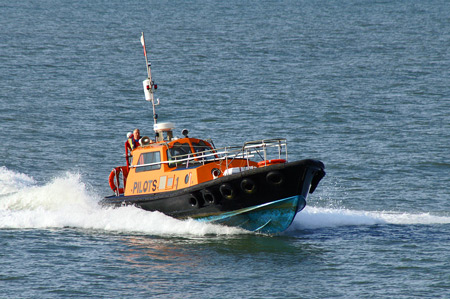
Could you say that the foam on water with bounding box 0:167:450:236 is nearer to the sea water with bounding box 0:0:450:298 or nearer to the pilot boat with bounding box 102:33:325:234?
the sea water with bounding box 0:0:450:298

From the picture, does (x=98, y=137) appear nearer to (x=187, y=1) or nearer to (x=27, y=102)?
(x=27, y=102)

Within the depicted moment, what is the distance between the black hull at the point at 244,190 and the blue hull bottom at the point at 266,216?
119 mm

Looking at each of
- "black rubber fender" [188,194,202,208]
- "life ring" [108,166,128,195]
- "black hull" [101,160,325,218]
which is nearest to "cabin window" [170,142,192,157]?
"black hull" [101,160,325,218]

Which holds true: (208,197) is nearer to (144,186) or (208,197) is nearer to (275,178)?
(275,178)

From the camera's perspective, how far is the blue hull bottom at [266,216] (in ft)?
56.2

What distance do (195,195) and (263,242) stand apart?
2.19 metres

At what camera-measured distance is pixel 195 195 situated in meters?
17.7

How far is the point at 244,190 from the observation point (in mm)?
17156

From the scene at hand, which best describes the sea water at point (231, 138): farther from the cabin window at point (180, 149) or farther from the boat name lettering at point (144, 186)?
the cabin window at point (180, 149)

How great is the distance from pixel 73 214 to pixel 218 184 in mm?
5105

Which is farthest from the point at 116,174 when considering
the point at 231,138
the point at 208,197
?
the point at 231,138

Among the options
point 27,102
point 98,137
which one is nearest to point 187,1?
point 27,102

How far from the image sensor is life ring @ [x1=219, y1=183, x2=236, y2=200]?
17141 mm

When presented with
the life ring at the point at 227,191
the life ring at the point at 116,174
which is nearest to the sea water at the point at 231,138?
the life ring at the point at 116,174
